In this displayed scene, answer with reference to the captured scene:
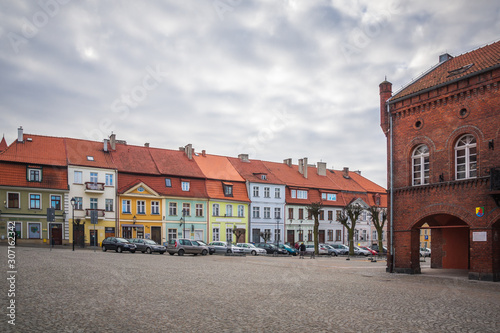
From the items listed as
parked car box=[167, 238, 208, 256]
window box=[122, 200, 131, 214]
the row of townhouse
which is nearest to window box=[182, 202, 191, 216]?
the row of townhouse

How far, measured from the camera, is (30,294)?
12500 mm

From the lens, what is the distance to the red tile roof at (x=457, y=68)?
21.6 m

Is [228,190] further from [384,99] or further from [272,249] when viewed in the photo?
[384,99]

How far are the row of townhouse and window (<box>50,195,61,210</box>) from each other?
11cm

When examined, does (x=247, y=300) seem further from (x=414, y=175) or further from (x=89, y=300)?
(x=414, y=175)

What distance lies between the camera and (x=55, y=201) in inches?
1901

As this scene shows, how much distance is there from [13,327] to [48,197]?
139ft

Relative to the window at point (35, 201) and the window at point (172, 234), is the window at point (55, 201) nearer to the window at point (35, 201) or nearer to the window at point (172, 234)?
the window at point (35, 201)

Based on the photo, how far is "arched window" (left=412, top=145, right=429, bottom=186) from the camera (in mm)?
23859

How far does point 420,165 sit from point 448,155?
→ 1878 millimetres

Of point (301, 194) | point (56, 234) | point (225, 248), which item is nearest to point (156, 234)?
point (56, 234)

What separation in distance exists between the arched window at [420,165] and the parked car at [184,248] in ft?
69.8

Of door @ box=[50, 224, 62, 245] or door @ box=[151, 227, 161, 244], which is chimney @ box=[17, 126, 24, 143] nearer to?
door @ box=[50, 224, 62, 245]

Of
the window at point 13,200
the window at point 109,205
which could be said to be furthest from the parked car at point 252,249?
the window at point 13,200
